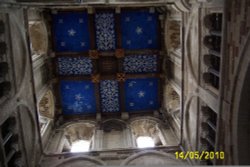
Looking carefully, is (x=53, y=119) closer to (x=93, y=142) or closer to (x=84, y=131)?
(x=84, y=131)

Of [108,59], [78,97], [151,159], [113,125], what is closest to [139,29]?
[108,59]

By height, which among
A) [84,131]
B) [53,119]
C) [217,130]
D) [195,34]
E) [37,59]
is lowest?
[84,131]

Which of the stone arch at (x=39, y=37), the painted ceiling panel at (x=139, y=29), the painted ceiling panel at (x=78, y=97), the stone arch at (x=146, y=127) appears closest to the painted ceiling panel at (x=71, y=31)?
the stone arch at (x=39, y=37)

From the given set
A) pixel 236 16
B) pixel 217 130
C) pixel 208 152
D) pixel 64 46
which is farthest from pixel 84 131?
pixel 236 16

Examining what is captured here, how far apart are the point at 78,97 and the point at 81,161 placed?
14.4 ft

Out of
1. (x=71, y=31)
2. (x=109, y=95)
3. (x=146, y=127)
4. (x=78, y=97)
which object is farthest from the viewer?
(x=109, y=95)

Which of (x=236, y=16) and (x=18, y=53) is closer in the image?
(x=236, y=16)

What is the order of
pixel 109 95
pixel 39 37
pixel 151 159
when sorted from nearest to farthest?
1. pixel 151 159
2. pixel 39 37
3. pixel 109 95

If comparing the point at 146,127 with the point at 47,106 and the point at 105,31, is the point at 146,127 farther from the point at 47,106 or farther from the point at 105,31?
the point at 105,31

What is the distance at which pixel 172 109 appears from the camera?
13445mm

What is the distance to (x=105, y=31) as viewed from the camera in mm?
13273

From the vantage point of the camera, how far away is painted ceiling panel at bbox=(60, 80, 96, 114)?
13.9m

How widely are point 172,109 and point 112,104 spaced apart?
3191 mm

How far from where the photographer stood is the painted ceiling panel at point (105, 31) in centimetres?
1302
